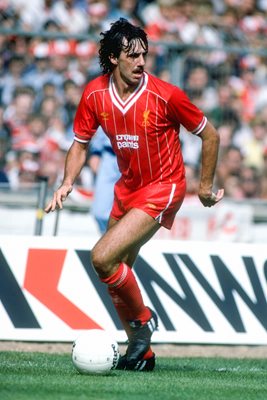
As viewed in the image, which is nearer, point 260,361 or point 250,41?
point 260,361

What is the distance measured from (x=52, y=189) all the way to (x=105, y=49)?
479 centimetres

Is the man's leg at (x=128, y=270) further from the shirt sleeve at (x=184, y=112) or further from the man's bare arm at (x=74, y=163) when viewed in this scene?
the shirt sleeve at (x=184, y=112)

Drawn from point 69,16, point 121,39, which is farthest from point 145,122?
point 69,16

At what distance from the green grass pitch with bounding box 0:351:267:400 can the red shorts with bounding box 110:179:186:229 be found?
119 centimetres

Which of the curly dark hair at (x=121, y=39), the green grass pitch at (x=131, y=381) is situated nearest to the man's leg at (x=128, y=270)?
the green grass pitch at (x=131, y=381)

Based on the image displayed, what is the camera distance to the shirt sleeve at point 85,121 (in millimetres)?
8094

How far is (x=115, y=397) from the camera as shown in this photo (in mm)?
6352

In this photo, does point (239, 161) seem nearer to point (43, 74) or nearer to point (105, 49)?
point (43, 74)

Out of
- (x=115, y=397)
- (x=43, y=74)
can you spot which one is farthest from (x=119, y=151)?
(x=43, y=74)

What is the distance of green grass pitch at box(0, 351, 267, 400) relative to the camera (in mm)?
6480

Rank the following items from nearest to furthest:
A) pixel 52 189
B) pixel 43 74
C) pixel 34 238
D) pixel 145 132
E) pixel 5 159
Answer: pixel 145 132
pixel 34 238
pixel 52 189
pixel 5 159
pixel 43 74

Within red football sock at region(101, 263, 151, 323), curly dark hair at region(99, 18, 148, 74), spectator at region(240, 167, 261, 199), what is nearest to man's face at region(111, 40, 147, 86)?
curly dark hair at region(99, 18, 148, 74)

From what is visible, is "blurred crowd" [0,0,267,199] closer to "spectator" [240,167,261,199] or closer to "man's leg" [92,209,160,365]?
"spectator" [240,167,261,199]

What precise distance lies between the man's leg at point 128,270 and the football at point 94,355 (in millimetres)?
478
